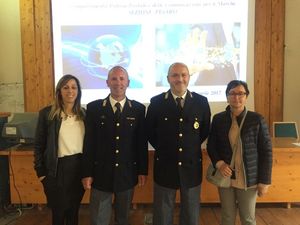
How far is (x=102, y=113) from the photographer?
7.11 feet

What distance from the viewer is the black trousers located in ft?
7.07

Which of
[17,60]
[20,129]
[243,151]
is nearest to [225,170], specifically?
[243,151]

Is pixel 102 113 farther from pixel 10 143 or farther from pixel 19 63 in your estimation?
pixel 19 63

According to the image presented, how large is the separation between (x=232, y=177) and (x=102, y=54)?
242 cm

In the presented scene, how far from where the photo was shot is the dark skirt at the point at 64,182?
2152 mm

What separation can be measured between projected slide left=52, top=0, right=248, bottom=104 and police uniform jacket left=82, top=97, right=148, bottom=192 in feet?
5.69

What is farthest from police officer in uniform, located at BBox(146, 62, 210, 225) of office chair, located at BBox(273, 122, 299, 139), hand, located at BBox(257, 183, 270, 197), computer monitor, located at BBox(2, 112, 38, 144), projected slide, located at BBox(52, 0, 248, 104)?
office chair, located at BBox(273, 122, 299, 139)

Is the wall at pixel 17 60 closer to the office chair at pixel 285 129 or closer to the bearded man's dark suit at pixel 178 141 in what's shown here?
the office chair at pixel 285 129

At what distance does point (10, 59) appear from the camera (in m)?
4.12

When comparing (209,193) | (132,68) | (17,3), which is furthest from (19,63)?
(209,193)

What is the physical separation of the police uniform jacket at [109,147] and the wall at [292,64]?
9.02 ft

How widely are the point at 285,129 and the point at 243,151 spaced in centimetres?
187

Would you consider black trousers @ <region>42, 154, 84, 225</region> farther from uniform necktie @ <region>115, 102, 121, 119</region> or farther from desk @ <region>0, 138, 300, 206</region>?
desk @ <region>0, 138, 300, 206</region>

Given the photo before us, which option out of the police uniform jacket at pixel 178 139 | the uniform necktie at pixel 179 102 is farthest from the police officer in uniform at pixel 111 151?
the uniform necktie at pixel 179 102
